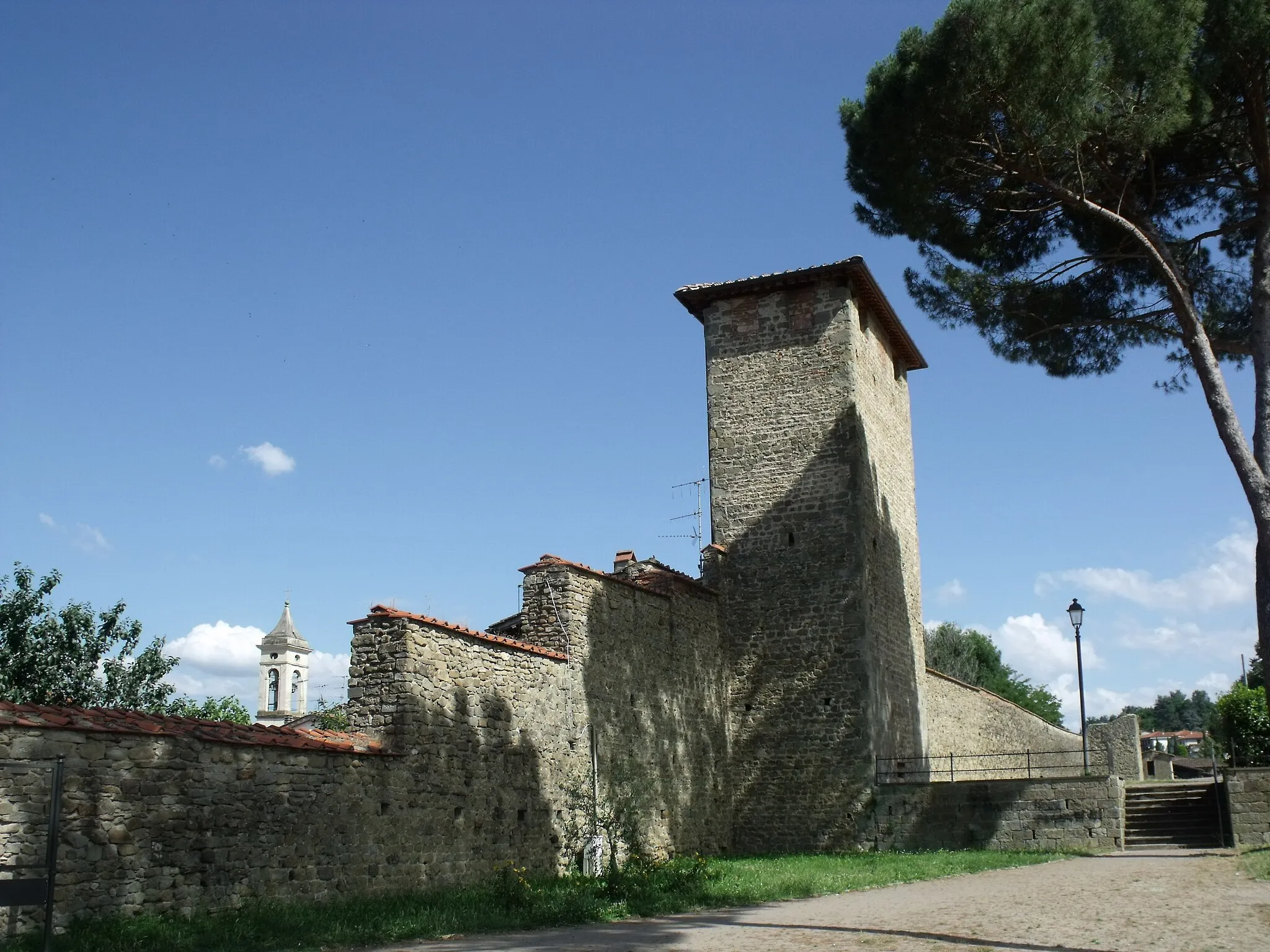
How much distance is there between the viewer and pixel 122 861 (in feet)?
29.2

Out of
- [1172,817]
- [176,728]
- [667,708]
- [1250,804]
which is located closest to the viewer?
[176,728]

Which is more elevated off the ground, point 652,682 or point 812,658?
point 812,658

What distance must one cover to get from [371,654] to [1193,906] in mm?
8215

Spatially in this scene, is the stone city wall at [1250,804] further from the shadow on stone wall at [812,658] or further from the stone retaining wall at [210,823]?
the stone retaining wall at [210,823]

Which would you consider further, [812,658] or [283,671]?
[283,671]

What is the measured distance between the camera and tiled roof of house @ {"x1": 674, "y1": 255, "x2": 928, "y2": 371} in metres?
19.1

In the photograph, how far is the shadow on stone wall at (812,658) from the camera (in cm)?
1792

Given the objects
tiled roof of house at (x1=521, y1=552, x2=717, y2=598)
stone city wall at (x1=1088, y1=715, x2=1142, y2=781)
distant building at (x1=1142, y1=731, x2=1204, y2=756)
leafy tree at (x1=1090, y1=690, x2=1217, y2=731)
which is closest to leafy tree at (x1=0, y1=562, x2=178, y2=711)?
tiled roof of house at (x1=521, y1=552, x2=717, y2=598)

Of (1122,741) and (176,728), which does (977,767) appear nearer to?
(1122,741)

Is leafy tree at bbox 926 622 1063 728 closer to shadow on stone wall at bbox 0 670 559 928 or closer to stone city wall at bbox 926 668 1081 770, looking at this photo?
stone city wall at bbox 926 668 1081 770

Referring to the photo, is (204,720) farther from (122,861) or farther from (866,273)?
(866,273)

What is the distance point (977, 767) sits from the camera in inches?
956

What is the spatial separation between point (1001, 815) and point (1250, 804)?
133 inches

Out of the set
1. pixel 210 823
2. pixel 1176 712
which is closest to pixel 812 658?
pixel 210 823
